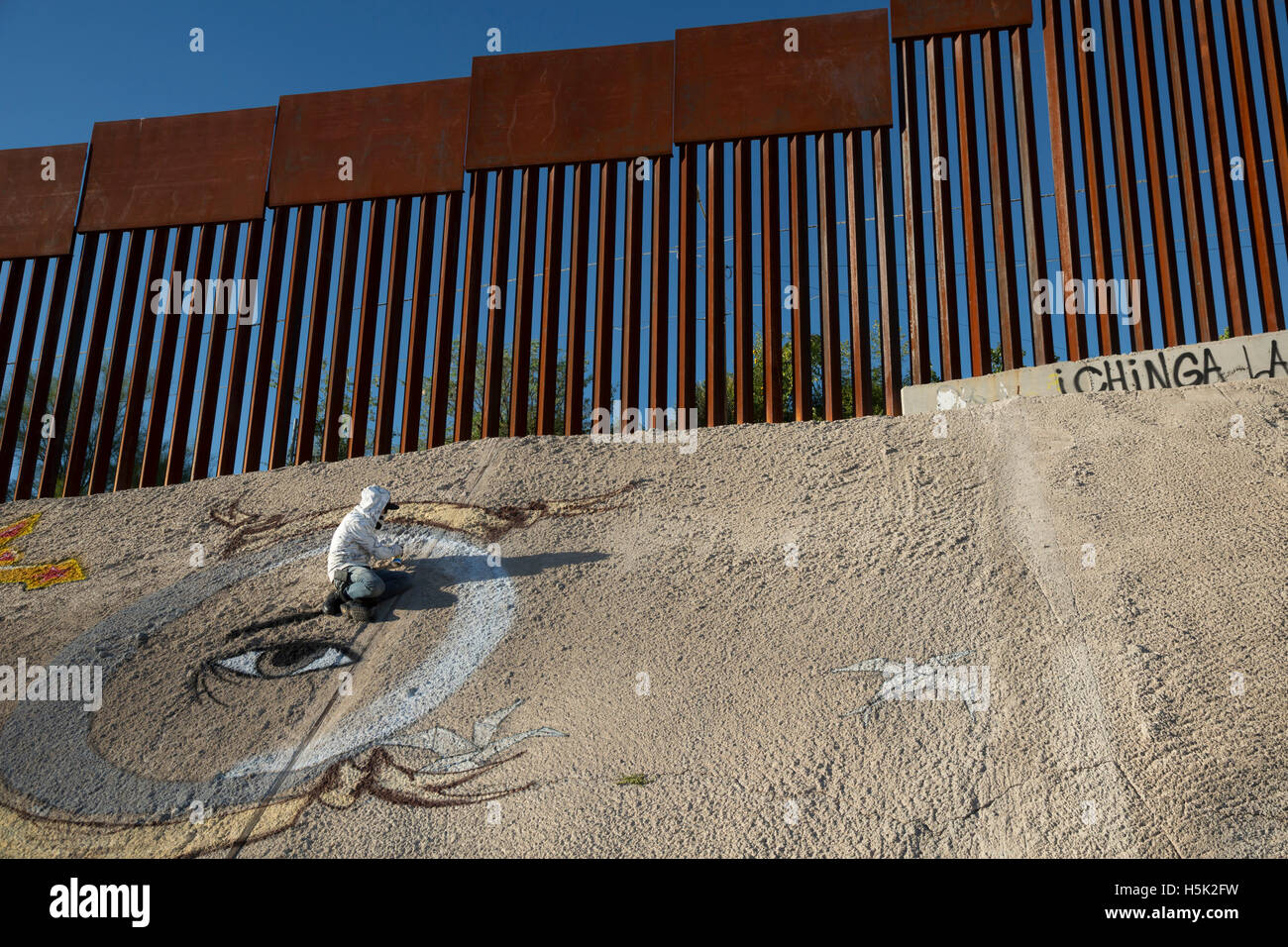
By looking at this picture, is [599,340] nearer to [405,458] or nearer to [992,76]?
[405,458]

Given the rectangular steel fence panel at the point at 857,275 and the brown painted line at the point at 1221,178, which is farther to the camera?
the rectangular steel fence panel at the point at 857,275

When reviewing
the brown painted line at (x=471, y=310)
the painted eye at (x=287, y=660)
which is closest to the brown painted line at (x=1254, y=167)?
the brown painted line at (x=471, y=310)

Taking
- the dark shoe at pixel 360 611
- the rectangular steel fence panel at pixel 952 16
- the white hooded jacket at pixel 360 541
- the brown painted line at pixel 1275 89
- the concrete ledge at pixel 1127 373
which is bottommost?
the dark shoe at pixel 360 611

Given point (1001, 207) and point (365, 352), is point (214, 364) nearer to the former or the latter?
point (365, 352)

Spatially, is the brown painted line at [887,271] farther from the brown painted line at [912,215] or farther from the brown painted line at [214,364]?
the brown painted line at [214,364]

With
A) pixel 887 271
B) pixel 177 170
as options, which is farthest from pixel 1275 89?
pixel 177 170

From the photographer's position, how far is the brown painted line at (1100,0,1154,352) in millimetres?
8578

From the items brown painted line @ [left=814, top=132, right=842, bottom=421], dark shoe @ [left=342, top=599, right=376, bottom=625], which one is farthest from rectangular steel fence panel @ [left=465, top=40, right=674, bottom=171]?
dark shoe @ [left=342, top=599, right=376, bottom=625]

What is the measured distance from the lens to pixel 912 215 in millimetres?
9305

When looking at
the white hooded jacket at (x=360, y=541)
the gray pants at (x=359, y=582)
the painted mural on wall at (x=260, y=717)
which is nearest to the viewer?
the painted mural on wall at (x=260, y=717)

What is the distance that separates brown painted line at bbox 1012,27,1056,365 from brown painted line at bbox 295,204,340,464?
7.28 metres

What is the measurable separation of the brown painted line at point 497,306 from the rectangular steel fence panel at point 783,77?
1.98 metres

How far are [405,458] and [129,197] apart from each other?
18.1 feet

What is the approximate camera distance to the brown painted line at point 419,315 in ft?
33.2
